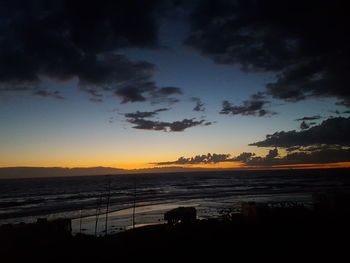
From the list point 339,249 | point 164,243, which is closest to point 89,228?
point 164,243

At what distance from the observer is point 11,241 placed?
825 inches

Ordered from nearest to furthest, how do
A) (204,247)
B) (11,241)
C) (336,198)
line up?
1. (204,247)
2. (11,241)
3. (336,198)

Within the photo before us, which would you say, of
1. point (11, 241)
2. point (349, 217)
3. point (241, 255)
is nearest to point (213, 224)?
point (241, 255)

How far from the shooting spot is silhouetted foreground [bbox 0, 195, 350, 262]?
1773 cm

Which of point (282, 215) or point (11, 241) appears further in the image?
point (282, 215)

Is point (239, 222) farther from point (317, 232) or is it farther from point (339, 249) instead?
point (339, 249)

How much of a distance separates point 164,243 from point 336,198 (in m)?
23.1

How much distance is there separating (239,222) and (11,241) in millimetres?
21249

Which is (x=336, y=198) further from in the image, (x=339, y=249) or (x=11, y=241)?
(x=11, y=241)

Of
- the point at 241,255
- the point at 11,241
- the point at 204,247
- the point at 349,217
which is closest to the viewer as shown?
the point at 241,255

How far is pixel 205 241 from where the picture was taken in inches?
824

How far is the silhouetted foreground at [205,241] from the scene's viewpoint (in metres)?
17.7

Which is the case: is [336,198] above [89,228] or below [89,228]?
above

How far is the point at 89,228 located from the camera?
32.4 m
